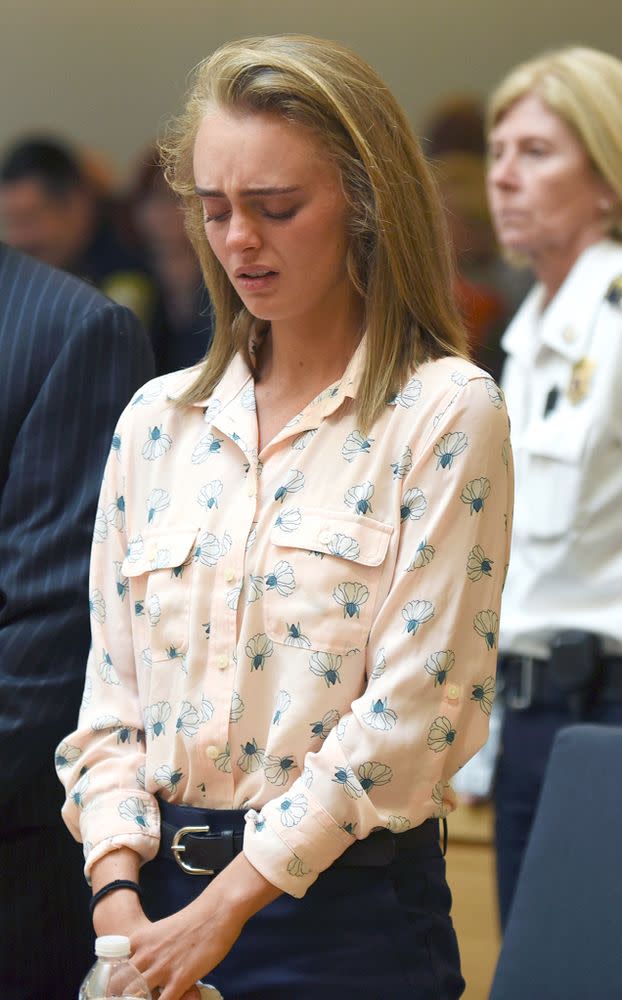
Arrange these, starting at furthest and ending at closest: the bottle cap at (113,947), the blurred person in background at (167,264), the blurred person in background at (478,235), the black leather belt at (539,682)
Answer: the blurred person in background at (167,264) → the blurred person in background at (478,235) → the black leather belt at (539,682) → the bottle cap at (113,947)

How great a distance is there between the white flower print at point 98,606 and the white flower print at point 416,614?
15.2 inches

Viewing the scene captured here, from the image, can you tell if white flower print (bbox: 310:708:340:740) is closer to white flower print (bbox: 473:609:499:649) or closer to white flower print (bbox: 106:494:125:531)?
white flower print (bbox: 473:609:499:649)

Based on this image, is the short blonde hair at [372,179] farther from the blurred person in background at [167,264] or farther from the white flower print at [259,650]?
the blurred person in background at [167,264]

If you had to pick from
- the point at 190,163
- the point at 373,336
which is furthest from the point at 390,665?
the point at 190,163

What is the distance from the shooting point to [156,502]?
1676mm

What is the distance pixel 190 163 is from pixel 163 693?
0.61m

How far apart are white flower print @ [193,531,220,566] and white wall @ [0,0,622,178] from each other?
3.56 meters

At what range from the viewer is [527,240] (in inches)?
123

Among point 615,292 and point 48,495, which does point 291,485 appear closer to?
point 48,495

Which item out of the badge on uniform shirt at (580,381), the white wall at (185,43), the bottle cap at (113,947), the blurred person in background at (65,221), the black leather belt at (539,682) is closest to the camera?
the bottle cap at (113,947)

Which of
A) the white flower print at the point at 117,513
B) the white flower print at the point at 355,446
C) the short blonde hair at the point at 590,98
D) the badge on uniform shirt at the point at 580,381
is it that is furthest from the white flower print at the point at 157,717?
the short blonde hair at the point at 590,98

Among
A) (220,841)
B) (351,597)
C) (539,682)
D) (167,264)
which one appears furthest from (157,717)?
(167,264)

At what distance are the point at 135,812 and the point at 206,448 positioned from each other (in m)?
0.40

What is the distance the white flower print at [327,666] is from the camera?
152cm
